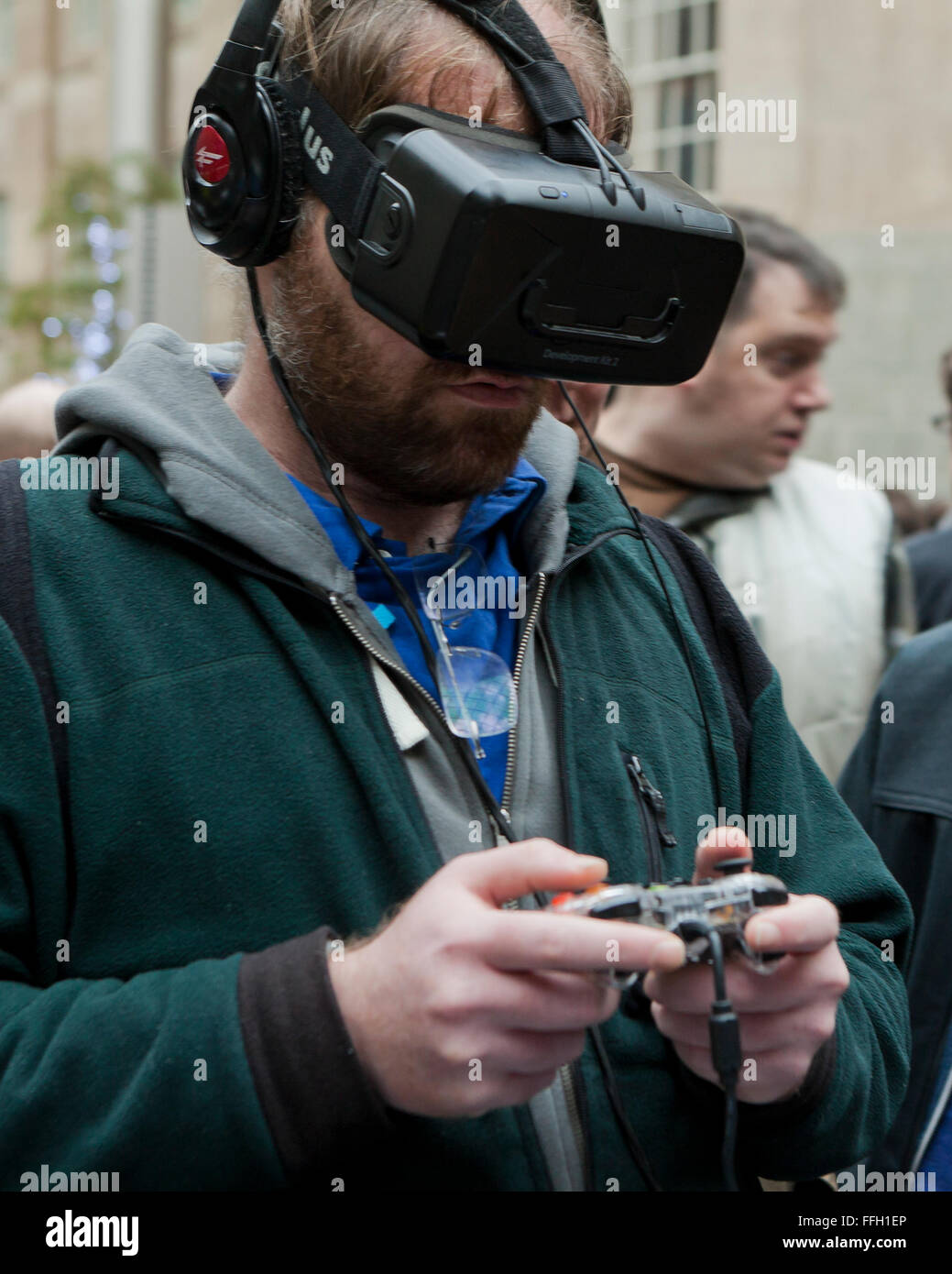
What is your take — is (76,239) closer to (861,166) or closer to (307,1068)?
(861,166)

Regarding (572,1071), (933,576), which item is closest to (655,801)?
(572,1071)

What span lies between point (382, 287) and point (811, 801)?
2.64 ft

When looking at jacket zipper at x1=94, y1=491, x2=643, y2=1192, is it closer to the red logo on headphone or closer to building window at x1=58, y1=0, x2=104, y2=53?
the red logo on headphone

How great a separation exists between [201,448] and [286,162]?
33 centimetres

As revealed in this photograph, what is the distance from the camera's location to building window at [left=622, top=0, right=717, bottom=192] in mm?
14180

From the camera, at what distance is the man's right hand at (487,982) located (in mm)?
1236

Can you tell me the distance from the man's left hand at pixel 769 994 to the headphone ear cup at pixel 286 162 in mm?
799

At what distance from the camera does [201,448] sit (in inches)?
64.1

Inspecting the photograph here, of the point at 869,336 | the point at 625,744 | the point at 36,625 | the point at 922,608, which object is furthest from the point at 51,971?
the point at 869,336

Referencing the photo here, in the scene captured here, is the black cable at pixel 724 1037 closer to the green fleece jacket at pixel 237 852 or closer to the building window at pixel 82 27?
the green fleece jacket at pixel 237 852

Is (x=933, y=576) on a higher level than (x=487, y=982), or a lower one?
lower
